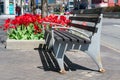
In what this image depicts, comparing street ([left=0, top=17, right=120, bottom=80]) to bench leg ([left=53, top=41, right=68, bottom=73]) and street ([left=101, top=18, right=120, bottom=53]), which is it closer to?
bench leg ([left=53, top=41, right=68, bottom=73])

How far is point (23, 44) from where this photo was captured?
11453mm

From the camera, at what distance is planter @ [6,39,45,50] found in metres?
11.4

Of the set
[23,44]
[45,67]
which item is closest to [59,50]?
[45,67]

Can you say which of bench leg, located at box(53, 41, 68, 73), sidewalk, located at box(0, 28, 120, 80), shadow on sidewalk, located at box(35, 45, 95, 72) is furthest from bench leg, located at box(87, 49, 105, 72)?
bench leg, located at box(53, 41, 68, 73)

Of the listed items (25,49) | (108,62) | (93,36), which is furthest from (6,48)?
(93,36)

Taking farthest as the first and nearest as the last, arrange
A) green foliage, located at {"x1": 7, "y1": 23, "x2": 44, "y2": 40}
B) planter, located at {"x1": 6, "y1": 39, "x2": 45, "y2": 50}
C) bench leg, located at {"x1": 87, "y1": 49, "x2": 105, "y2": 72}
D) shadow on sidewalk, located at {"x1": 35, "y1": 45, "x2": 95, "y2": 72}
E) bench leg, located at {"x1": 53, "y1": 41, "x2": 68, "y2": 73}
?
green foliage, located at {"x1": 7, "y1": 23, "x2": 44, "y2": 40}
planter, located at {"x1": 6, "y1": 39, "x2": 45, "y2": 50}
shadow on sidewalk, located at {"x1": 35, "y1": 45, "x2": 95, "y2": 72}
bench leg, located at {"x1": 87, "y1": 49, "x2": 105, "y2": 72}
bench leg, located at {"x1": 53, "y1": 41, "x2": 68, "y2": 73}

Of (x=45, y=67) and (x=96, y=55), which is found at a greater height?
(x=96, y=55)

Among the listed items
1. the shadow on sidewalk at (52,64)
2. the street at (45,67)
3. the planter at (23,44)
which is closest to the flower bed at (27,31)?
the planter at (23,44)

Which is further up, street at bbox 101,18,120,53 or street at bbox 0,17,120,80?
street at bbox 0,17,120,80

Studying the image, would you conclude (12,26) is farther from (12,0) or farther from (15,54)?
(12,0)

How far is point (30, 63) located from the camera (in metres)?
Answer: 9.04

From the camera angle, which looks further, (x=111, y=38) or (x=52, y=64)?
(x=111, y=38)

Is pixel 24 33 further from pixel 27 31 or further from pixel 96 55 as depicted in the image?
pixel 96 55

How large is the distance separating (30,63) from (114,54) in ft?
9.64
